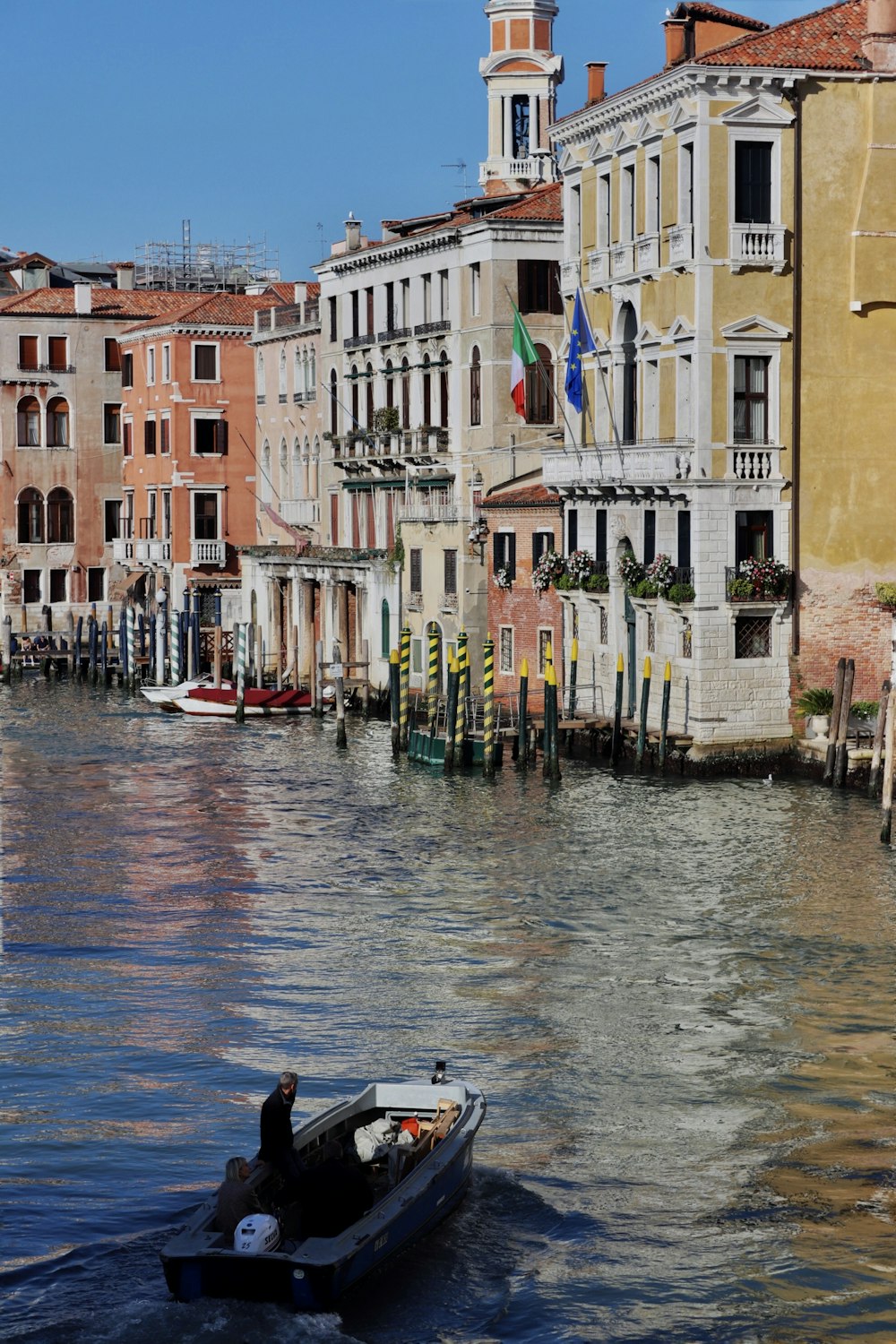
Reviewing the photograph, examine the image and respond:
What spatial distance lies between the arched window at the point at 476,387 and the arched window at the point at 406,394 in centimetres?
385

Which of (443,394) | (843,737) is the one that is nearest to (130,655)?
(443,394)

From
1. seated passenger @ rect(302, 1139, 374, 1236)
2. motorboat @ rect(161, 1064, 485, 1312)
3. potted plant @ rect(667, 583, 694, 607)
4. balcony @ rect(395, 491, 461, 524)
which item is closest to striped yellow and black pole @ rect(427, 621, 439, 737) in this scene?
potted plant @ rect(667, 583, 694, 607)

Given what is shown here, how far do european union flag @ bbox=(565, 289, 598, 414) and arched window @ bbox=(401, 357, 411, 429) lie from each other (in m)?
14.5

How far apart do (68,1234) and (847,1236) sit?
225 inches

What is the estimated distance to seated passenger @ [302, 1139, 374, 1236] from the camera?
15.3 meters

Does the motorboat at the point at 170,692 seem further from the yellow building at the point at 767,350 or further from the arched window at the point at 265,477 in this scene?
the yellow building at the point at 767,350

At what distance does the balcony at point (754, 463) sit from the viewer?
124 ft

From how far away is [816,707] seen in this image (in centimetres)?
3816

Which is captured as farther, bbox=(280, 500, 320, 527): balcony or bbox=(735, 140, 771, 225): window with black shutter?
bbox=(280, 500, 320, 527): balcony

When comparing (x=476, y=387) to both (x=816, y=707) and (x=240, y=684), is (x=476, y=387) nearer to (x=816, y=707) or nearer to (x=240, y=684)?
(x=240, y=684)

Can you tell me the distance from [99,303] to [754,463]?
43.5 metres

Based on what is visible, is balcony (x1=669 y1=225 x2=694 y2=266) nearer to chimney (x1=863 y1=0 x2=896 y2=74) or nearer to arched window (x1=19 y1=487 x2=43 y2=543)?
chimney (x1=863 y1=0 x2=896 y2=74)

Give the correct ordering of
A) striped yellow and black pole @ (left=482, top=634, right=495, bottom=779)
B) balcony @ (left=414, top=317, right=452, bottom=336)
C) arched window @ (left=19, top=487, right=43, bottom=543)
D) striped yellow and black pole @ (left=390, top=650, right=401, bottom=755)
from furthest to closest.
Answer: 1. arched window @ (left=19, top=487, right=43, bottom=543)
2. balcony @ (left=414, top=317, right=452, bottom=336)
3. striped yellow and black pole @ (left=390, top=650, right=401, bottom=755)
4. striped yellow and black pole @ (left=482, top=634, right=495, bottom=779)

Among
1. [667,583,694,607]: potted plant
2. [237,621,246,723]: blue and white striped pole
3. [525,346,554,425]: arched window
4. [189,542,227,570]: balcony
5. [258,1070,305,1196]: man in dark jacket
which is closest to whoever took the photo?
[258,1070,305,1196]: man in dark jacket
